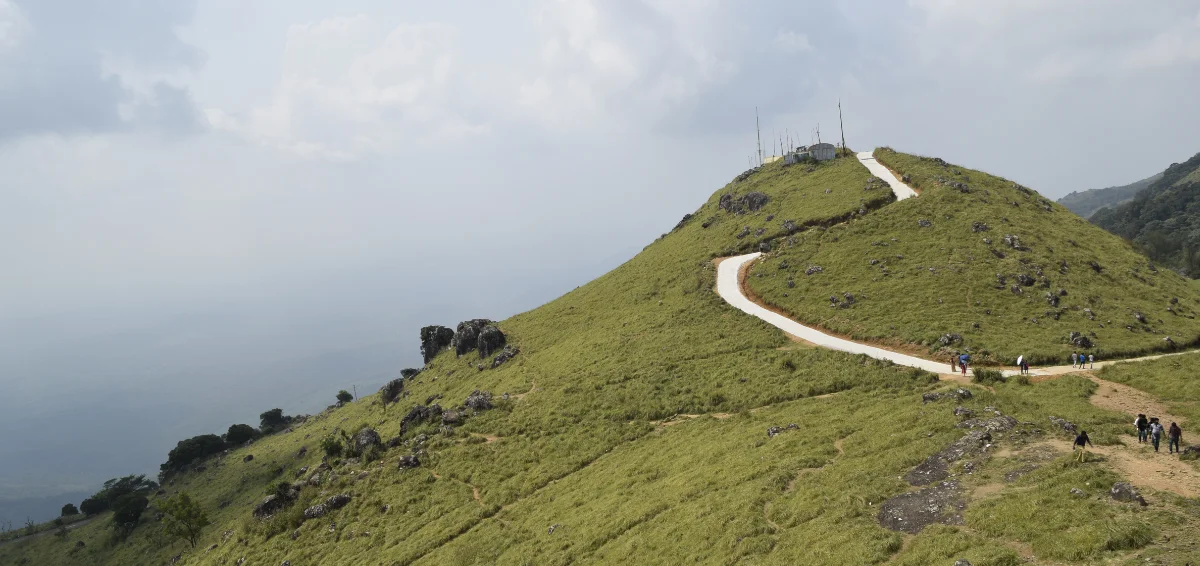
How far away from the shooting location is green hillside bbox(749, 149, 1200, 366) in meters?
50.3

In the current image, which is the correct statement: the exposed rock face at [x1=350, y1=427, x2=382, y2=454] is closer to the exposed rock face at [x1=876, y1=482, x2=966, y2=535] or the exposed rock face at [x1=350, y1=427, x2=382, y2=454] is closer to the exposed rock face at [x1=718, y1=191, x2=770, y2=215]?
the exposed rock face at [x1=876, y1=482, x2=966, y2=535]

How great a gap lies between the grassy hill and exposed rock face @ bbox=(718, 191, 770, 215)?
11193mm

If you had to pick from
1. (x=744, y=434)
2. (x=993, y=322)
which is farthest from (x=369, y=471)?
(x=993, y=322)

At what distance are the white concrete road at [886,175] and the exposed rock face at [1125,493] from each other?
7040 centimetres

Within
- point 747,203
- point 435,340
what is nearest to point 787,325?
point 747,203

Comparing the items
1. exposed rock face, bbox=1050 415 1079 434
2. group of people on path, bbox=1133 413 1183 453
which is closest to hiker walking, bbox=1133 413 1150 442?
group of people on path, bbox=1133 413 1183 453

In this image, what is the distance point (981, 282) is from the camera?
193ft

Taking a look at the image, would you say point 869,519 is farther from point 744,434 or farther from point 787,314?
point 787,314

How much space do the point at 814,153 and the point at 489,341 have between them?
75845 millimetres

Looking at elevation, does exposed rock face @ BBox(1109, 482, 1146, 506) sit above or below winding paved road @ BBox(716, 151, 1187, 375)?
below

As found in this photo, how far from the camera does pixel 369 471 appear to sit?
51.0 meters

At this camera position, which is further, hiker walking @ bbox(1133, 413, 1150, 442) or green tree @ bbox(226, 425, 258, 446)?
green tree @ bbox(226, 425, 258, 446)

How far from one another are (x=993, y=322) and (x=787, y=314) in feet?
63.1

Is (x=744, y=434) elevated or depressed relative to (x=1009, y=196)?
depressed
